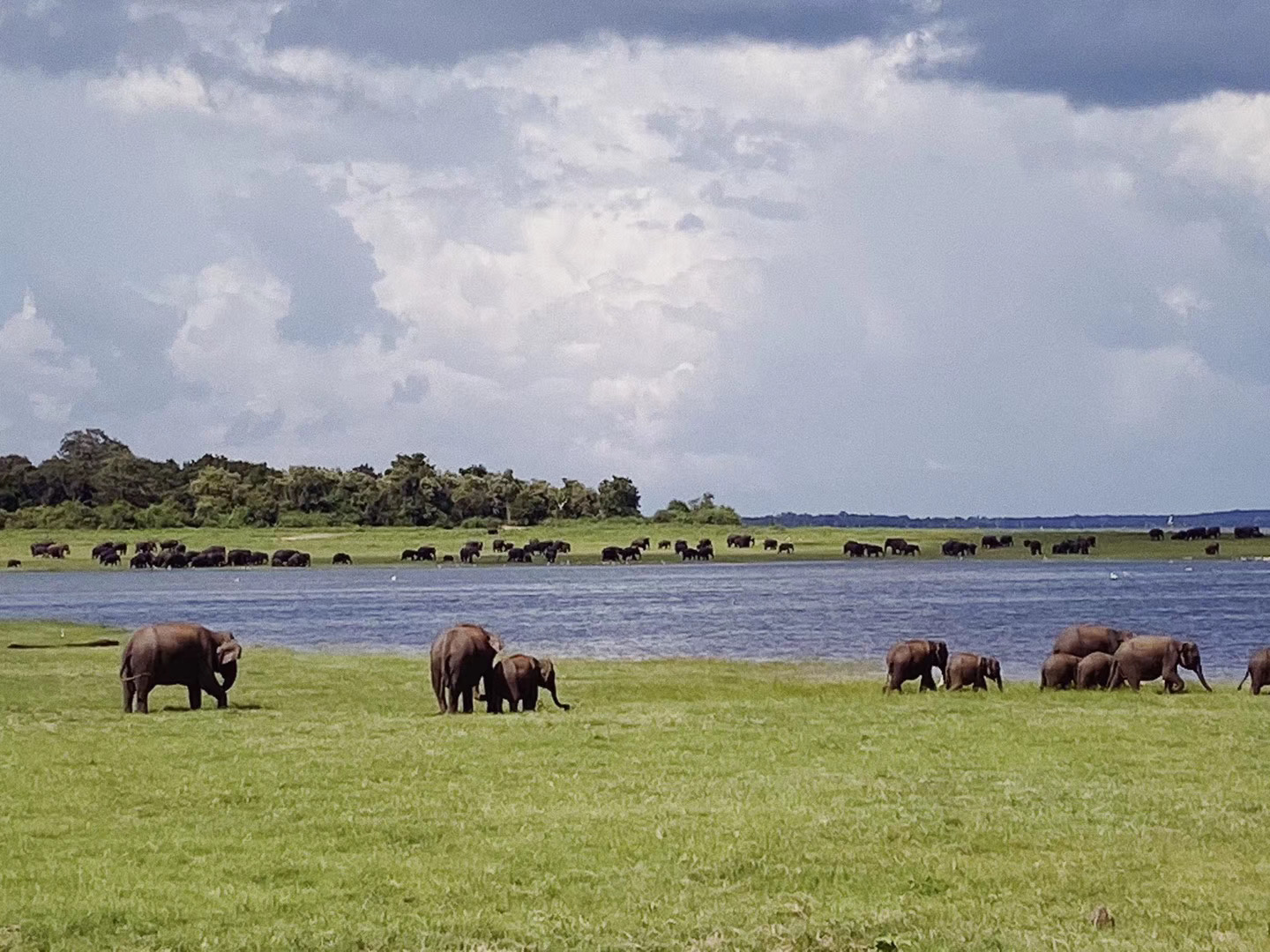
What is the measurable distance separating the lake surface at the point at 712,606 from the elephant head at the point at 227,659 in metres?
17.2

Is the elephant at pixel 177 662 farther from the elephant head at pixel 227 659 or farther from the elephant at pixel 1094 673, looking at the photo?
the elephant at pixel 1094 673

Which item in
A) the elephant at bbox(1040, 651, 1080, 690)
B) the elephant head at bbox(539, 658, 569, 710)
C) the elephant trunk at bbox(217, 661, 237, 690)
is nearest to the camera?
the elephant head at bbox(539, 658, 569, 710)

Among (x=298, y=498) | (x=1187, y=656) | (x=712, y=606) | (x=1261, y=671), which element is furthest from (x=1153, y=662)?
(x=298, y=498)

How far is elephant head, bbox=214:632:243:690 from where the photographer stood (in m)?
28.1

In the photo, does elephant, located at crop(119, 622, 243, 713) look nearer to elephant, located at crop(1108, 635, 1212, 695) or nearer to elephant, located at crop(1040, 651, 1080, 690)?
elephant, located at crop(1040, 651, 1080, 690)

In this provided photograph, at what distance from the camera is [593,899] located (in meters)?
12.7

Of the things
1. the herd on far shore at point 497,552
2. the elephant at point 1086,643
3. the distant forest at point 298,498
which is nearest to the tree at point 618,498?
the distant forest at point 298,498

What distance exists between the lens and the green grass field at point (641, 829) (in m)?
11.9

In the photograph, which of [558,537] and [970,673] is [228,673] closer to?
[970,673]

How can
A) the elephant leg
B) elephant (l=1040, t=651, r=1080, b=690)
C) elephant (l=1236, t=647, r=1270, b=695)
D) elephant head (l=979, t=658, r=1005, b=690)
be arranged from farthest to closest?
elephant (l=1040, t=651, r=1080, b=690)
elephant head (l=979, t=658, r=1005, b=690)
elephant (l=1236, t=647, r=1270, b=695)
the elephant leg

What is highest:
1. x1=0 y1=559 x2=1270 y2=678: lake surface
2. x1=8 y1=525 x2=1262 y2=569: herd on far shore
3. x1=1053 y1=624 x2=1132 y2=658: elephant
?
x1=8 y1=525 x2=1262 y2=569: herd on far shore

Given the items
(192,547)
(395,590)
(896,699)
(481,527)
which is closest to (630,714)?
(896,699)

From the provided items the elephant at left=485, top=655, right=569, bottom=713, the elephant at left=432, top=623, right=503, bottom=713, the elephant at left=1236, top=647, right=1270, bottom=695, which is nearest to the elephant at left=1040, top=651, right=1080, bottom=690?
the elephant at left=1236, top=647, right=1270, bottom=695

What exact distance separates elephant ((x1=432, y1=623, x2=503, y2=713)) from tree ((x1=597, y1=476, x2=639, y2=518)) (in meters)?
140
